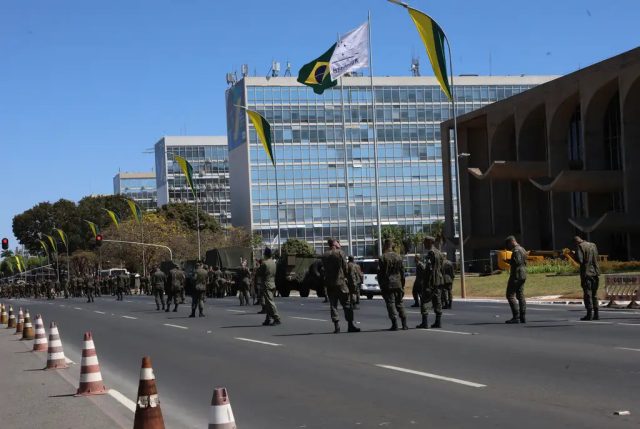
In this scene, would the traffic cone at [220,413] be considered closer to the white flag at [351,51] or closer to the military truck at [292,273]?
the white flag at [351,51]

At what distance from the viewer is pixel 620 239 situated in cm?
6203

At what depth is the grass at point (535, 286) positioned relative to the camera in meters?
37.8

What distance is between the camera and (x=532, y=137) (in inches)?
2650

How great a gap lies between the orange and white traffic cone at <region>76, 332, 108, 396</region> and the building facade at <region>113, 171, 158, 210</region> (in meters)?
184

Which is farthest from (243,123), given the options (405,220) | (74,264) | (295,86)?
(74,264)

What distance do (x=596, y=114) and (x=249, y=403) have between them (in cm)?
5131

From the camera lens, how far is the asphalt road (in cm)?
919

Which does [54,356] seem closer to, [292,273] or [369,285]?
[369,285]

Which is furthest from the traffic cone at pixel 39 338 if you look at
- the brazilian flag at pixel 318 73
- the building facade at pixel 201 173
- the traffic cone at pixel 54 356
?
the building facade at pixel 201 173

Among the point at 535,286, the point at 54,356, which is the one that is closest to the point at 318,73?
the point at 535,286

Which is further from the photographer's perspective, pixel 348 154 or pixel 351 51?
pixel 348 154

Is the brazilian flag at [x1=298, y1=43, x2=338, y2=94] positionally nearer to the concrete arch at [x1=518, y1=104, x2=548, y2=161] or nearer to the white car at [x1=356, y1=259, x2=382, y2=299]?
the white car at [x1=356, y1=259, x2=382, y2=299]

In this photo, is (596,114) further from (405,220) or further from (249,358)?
(405,220)

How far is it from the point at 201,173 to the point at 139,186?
155ft
